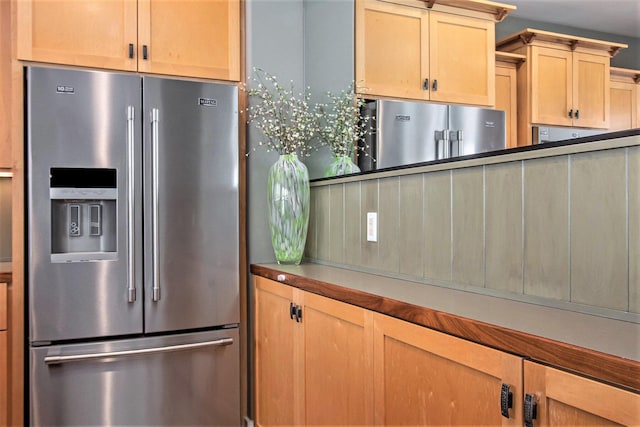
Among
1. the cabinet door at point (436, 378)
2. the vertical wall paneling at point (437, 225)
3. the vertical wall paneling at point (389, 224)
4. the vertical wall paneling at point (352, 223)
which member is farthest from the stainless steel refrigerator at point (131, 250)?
the cabinet door at point (436, 378)

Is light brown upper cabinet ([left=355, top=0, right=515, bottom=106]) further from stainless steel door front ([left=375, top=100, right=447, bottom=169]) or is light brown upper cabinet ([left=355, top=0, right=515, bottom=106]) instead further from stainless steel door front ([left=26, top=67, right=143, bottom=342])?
stainless steel door front ([left=26, top=67, right=143, bottom=342])

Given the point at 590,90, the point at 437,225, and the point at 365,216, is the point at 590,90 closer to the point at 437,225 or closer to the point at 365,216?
the point at 437,225

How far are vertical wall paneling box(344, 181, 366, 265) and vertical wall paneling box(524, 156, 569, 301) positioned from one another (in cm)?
80

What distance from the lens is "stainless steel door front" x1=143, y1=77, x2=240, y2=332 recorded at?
7.45 feet

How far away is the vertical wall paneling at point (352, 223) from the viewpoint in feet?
6.44

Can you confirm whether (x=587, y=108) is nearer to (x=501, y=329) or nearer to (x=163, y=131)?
(x=501, y=329)

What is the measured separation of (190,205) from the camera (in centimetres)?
234

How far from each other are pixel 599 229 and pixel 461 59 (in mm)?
835

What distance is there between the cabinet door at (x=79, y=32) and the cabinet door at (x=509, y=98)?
1674mm

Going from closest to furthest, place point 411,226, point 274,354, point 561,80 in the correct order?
point 561,80 < point 411,226 < point 274,354

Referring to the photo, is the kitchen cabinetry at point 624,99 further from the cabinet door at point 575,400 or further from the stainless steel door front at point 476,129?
the cabinet door at point 575,400

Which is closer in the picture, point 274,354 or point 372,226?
point 372,226

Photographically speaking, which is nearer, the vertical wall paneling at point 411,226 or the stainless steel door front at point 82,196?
the vertical wall paneling at point 411,226

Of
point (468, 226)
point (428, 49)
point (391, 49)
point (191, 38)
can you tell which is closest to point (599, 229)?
point (468, 226)
